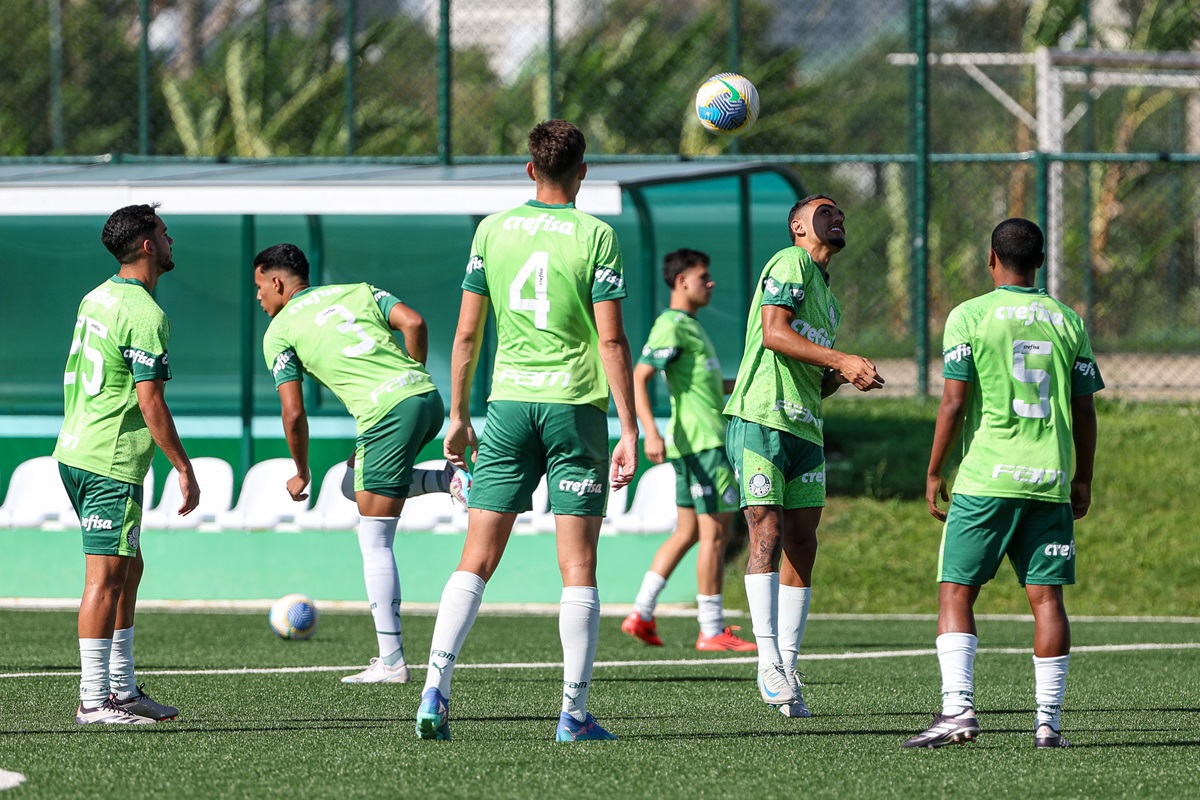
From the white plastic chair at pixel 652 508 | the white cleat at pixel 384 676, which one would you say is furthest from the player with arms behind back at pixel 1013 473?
the white plastic chair at pixel 652 508

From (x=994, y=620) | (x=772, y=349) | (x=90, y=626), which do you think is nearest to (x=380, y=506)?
(x=90, y=626)

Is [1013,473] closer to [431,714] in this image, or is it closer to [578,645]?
[578,645]

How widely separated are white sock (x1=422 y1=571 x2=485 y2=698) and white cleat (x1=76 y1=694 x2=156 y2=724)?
52.3 inches

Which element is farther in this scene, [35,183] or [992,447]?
[35,183]

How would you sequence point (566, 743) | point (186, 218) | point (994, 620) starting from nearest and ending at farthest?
point (566, 743)
point (994, 620)
point (186, 218)

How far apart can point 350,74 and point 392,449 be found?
10095 mm

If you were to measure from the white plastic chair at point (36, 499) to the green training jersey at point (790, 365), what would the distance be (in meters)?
7.50

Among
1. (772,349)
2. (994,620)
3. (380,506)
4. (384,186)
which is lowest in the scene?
(994,620)

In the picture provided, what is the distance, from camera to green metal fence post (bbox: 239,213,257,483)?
13633 mm

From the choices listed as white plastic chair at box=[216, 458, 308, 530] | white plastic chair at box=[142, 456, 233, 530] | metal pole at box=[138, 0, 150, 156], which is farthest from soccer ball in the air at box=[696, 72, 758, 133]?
metal pole at box=[138, 0, 150, 156]

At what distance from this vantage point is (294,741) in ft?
18.9

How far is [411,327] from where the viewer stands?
7.85 metres

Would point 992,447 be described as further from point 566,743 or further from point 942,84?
point 942,84

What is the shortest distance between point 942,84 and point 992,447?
27.5 m
